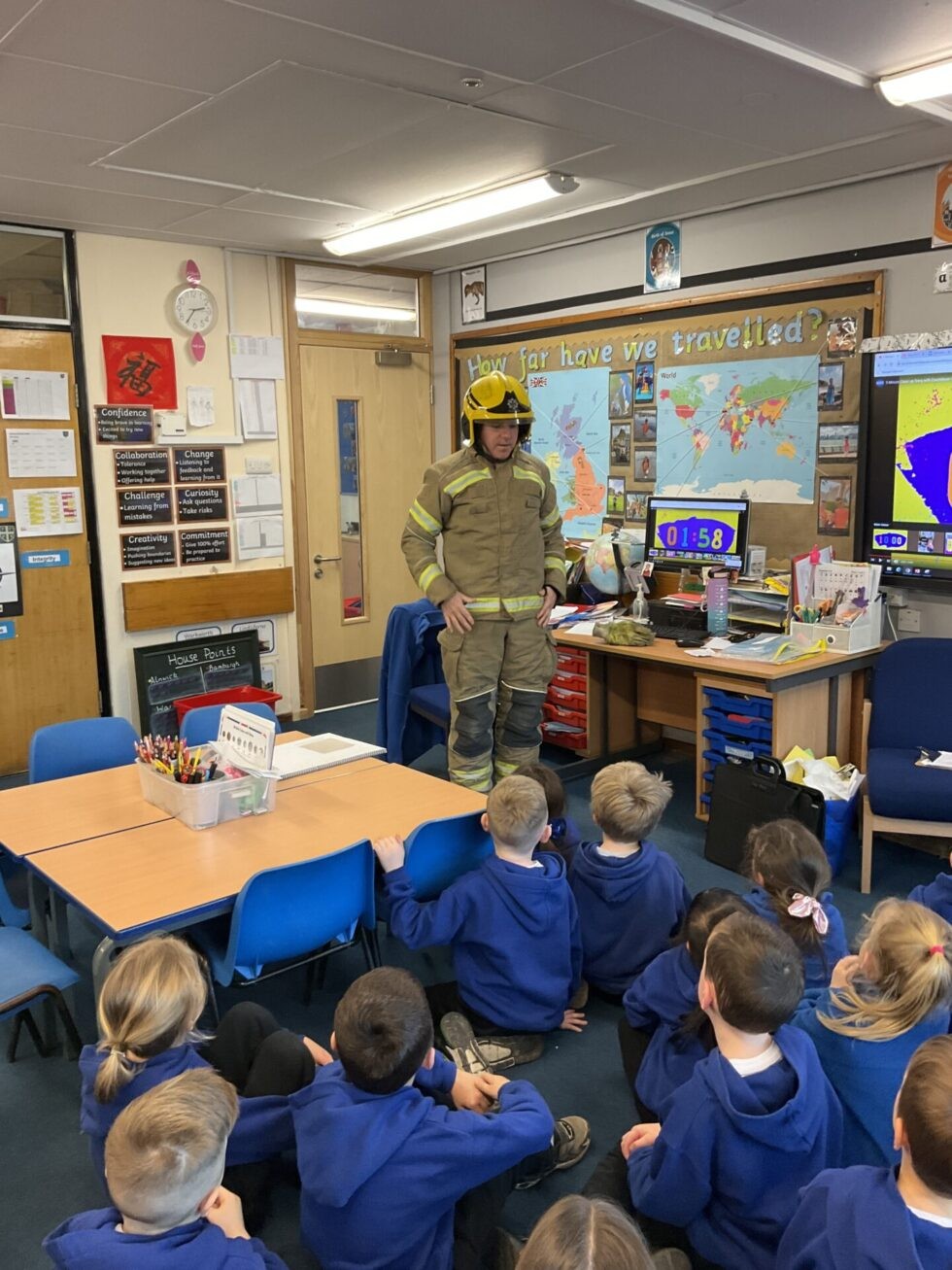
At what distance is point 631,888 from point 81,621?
368cm

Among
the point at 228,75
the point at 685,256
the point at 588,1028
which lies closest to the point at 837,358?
the point at 685,256

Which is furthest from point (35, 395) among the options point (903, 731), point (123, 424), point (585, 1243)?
point (585, 1243)

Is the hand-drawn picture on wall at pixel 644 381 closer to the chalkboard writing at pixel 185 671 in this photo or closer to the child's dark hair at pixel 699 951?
the chalkboard writing at pixel 185 671

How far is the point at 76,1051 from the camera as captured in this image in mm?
2697

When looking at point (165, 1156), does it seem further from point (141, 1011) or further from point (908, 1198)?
point (908, 1198)

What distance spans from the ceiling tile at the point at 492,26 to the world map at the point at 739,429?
208cm

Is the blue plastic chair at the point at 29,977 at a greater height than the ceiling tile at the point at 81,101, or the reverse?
the ceiling tile at the point at 81,101

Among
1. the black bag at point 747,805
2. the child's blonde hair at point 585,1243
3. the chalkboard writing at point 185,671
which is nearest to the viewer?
the child's blonde hair at point 585,1243

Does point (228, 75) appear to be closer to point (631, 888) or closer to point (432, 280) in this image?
point (631, 888)

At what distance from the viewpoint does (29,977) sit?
238 cm

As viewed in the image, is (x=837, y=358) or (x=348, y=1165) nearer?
(x=348, y=1165)

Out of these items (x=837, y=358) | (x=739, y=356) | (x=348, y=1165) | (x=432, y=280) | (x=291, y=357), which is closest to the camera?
(x=348, y=1165)

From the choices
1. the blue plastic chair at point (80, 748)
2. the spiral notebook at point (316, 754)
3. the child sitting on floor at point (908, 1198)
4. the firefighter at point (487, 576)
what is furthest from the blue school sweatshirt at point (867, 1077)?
the blue plastic chair at point (80, 748)

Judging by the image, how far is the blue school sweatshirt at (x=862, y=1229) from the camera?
4.02 ft
